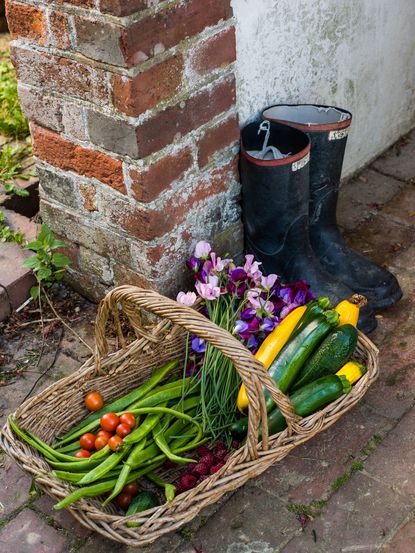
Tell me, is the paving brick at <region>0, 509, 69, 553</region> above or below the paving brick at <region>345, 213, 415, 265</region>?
below

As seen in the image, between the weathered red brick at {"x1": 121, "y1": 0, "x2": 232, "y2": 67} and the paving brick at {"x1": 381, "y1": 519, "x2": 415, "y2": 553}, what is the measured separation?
5.18 ft

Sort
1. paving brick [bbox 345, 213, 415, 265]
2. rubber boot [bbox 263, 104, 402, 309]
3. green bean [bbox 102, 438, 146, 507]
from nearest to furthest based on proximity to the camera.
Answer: green bean [bbox 102, 438, 146, 507] < rubber boot [bbox 263, 104, 402, 309] < paving brick [bbox 345, 213, 415, 265]

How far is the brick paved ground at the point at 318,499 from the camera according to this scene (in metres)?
2.34

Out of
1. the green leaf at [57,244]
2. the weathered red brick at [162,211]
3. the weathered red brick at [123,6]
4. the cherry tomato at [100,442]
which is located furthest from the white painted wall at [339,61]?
the cherry tomato at [100,442]

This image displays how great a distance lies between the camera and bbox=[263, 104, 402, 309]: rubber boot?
3.04 metres

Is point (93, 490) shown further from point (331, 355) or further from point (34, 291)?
point (34, 291)

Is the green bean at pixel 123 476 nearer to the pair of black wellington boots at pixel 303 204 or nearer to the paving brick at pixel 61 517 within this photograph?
the paving brick at pixel 61 517

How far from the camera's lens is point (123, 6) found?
2320 mm

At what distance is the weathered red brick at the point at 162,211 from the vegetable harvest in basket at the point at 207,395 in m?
0.15

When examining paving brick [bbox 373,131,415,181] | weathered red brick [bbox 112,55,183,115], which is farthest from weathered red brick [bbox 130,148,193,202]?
paving brick [bbox 373,131,415,181]

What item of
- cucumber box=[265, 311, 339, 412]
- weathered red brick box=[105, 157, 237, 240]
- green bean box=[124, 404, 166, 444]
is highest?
weathered red brick box=[105, 157, 237, 240]

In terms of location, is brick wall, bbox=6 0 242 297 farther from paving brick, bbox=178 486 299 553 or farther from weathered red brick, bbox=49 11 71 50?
paving brick, bbox=178 486 299 553

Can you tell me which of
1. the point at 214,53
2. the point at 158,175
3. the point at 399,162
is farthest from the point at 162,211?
the point at 399,162

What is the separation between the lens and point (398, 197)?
377 centimetres
